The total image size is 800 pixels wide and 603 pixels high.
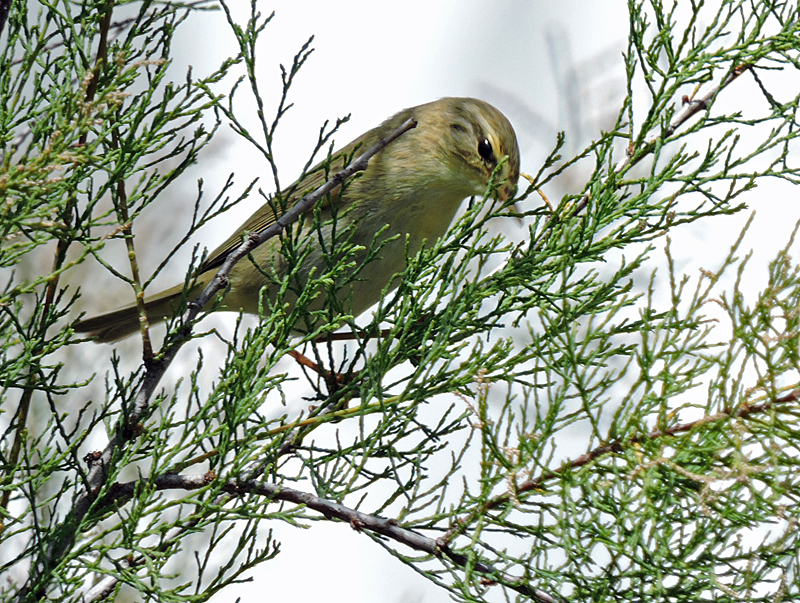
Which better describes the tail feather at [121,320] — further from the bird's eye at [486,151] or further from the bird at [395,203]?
the bird's eye at [486,151]

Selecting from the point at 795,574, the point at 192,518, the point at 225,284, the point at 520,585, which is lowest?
the point at 795,574

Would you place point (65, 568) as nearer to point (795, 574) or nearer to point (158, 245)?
point (795, 574)

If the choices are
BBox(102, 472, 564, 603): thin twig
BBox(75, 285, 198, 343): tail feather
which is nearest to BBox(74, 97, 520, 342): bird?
BBox(75, 285, 198, 343): tail feather

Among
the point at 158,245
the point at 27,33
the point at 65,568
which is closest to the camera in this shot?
the point at 65,568

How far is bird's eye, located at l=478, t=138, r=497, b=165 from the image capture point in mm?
3395

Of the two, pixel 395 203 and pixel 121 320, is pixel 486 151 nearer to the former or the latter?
pixel 395 203

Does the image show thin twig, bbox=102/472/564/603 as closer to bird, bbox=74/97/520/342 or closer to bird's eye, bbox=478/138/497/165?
bird, bbox=74/97/520/342

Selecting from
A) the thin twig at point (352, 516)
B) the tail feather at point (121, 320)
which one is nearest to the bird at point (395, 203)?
the tail feather at point (121, 320)

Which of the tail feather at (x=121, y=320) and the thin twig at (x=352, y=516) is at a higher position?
the tail feather at (x=121, y=320)

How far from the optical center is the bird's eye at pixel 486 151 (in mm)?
3395

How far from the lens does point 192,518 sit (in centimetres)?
181

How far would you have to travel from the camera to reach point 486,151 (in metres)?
3.43

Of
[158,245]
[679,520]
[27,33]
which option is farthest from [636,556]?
[158,245]

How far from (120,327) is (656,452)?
8.10ft
